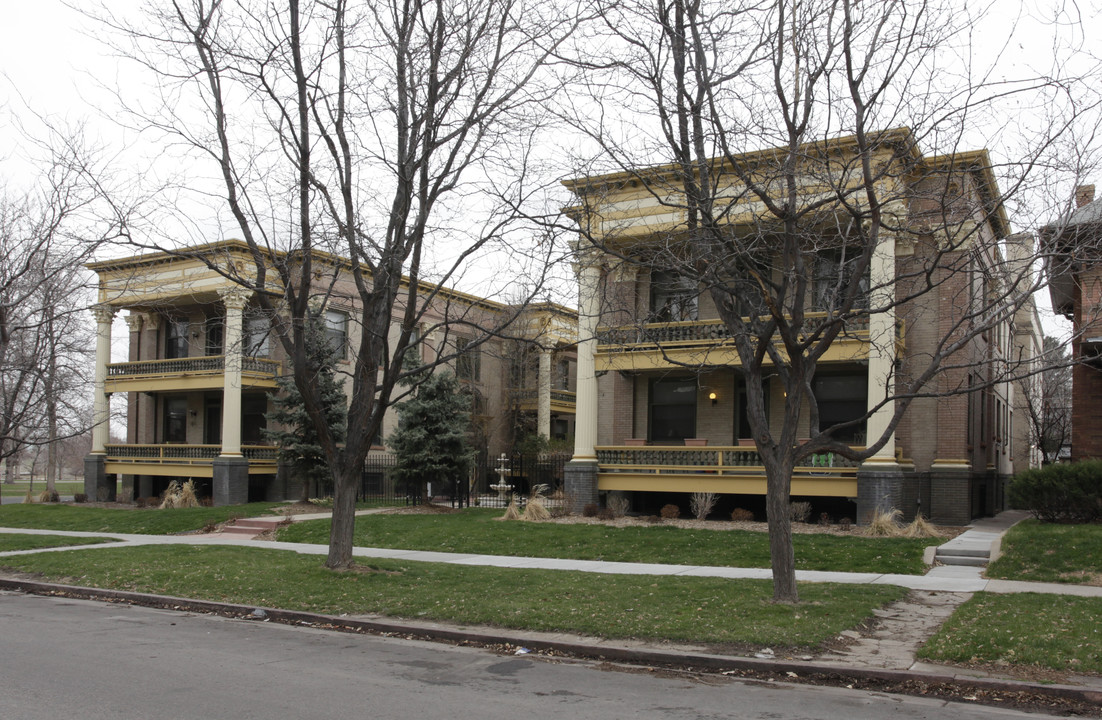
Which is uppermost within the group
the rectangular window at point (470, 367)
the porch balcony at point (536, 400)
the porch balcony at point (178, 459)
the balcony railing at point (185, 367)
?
the rectangular window at point (470, 367)

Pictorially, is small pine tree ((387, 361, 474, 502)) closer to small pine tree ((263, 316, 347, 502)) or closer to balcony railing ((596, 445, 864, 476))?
small pine tree ((263, 316, 347, 502))

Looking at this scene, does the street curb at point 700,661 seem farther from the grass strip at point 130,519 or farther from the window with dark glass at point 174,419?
the window with dark glass at point 174,419

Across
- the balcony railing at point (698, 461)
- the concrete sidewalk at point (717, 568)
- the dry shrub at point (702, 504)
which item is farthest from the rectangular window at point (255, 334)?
the dry shrub at point (702, 504)

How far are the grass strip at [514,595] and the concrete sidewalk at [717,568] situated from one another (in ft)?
→ 2.79

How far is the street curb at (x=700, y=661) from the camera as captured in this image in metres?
7.98

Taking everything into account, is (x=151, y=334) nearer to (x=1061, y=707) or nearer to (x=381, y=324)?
(x=381, y=324)

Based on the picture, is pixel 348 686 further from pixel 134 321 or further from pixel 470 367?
pixel 134 321

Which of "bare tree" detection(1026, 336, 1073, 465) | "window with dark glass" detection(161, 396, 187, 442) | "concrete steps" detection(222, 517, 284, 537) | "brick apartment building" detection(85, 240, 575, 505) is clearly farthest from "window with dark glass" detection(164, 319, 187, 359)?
"bare tree" detection(1026, 336, 1073, 465)

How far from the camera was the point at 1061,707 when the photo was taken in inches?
301

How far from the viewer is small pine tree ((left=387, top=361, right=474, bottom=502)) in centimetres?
2736

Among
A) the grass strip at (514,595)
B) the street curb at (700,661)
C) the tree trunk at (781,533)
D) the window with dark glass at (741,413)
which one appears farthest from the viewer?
the window with dark glass at (741,413)

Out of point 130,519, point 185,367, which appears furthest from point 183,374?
point 130,519

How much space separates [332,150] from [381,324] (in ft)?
8.85

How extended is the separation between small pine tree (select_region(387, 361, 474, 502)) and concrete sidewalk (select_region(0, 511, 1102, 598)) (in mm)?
6401
